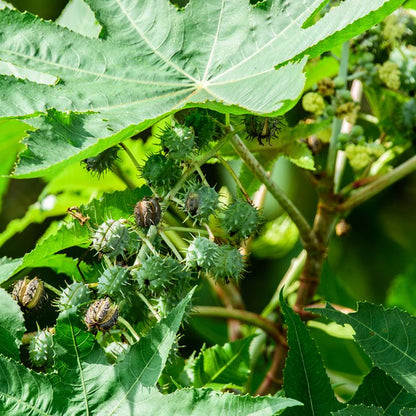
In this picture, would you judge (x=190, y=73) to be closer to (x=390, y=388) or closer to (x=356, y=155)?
(x=356, y=155)

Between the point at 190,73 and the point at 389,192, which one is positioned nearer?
the point at 190,73

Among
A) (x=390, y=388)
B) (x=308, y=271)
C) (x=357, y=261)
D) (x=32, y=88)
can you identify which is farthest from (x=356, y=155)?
(x=357, y=261)

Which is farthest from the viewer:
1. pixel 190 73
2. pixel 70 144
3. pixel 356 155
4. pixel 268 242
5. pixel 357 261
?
pixel 357 261

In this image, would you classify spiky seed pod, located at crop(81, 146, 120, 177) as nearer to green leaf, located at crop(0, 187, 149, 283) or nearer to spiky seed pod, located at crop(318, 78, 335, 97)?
green leaf, located at crop(0, 187, 149, 283)

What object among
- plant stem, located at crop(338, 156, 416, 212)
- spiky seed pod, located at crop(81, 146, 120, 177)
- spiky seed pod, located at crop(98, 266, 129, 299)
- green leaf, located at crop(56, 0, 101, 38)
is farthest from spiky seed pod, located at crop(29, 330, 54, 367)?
plant stem, located at crop(338, 156, 416, 212)

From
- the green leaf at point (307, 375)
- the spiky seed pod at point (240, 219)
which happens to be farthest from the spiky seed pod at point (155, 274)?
the green leaf at point (307, 375)

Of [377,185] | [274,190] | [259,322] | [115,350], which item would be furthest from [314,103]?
[115,350]
